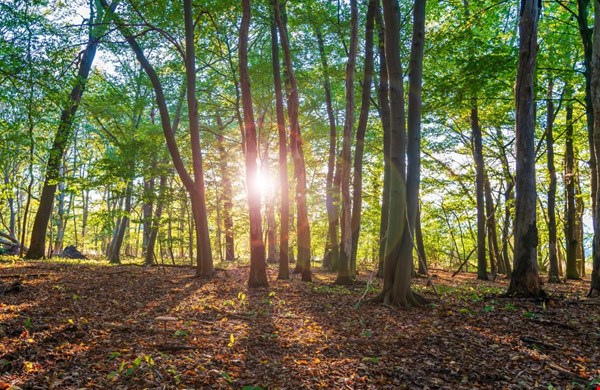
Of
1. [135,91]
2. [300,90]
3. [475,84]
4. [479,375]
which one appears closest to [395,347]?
[479,375]

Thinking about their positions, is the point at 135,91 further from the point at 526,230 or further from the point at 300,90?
the point at 526,230

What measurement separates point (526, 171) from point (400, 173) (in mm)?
2516

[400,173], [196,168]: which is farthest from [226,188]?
[400,173]

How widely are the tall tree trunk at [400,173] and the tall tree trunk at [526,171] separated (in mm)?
1965

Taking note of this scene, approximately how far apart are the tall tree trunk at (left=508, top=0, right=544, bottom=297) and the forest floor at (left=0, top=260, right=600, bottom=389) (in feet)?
1.49

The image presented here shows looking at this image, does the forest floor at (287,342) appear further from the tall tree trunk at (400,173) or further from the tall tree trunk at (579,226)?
the tall tree trunk at (579,226)

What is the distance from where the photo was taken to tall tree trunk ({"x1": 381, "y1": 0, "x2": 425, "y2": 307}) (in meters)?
6.87

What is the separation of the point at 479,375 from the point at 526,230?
14.0 feet

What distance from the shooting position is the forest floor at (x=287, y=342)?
11.2ft

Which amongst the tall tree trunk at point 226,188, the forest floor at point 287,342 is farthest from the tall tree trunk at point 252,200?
the tall tree trunk at point 226,188

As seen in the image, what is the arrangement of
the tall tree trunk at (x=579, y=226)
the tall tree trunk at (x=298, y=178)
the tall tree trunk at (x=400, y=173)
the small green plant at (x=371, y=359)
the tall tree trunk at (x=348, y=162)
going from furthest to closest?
the tall tree trunk at (x=579, y=226) < the tall tree trunk at (x=298, y=178) < the tall tree trunk at (x=348, y=162) < the tall tree trunk at (x=400, y=173) < the small green plant at (x=371, y=359)

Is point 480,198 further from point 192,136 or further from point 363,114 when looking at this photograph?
point 192,136

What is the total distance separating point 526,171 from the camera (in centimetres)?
720

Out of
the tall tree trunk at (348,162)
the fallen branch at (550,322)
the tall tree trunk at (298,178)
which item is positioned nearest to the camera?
the fallen branch at (550,322)
